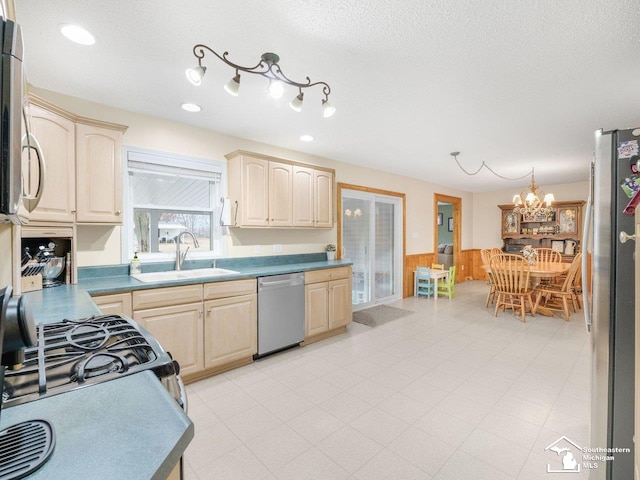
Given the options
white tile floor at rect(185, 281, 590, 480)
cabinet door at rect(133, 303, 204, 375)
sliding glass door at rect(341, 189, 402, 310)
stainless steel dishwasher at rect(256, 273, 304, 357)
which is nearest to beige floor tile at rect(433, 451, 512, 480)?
white tile floor at rect(185, 281, 590, 480)

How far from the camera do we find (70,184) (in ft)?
7.38

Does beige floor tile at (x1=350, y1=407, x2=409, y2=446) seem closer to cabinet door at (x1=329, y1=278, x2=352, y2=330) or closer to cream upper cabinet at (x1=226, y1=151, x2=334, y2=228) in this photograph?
cabinet door at (x1=329, y1=278, x2=352, y2=330)

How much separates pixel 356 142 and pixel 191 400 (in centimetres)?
320

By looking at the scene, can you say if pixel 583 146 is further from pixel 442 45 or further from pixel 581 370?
pixel 442 45

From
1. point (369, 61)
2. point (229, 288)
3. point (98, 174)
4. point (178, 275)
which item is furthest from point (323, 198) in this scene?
point (98, 174)

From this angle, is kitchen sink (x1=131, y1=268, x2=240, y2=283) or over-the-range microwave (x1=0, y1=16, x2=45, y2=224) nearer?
over-the-range microwave (x1=0, y1=16, x2=45, y2=224)

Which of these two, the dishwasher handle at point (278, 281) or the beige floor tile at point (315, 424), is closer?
the beige floor tile at point (315, 424)

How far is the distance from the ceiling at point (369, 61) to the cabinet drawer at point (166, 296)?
1.60m

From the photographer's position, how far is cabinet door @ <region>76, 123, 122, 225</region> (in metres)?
2.31

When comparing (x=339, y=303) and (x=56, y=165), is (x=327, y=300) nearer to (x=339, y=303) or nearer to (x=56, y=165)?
(x=339, y=303)

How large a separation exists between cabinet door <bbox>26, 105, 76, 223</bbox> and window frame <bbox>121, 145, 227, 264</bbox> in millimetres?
503

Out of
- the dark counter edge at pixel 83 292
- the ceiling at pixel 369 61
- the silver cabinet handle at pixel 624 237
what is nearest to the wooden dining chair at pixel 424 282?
the ceiling at pixel 369 61

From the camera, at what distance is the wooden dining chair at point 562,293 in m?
4.39

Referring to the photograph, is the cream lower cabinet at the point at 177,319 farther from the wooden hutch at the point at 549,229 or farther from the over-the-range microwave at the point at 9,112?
the wooden hutch at the point at 549,229
